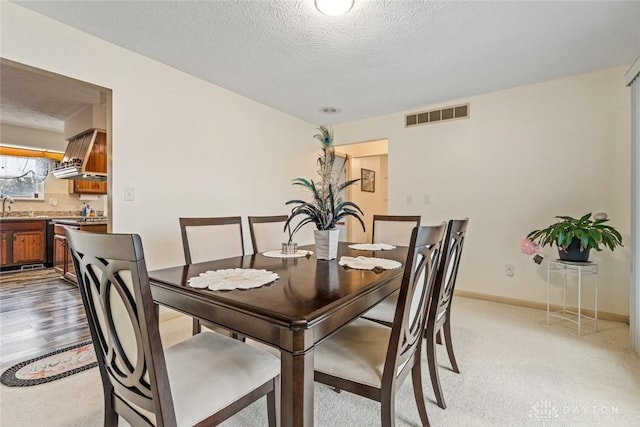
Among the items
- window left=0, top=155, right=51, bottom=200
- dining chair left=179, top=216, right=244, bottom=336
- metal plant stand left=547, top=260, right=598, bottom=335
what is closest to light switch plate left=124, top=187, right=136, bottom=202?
dining chair left=179, top=216, right=244, bottom=336

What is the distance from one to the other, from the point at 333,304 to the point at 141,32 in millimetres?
2513

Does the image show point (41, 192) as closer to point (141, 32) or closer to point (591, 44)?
point (141, 32)

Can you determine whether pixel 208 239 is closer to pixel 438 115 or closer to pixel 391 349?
pixel 391 349

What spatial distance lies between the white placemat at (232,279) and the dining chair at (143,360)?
0.26 meters

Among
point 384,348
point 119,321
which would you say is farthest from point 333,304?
point 119,321

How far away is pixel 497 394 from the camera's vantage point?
1642mm

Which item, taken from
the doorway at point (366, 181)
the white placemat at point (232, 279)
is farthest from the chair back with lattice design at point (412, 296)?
the doorway at point (366, 181)

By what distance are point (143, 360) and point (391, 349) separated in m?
0.80

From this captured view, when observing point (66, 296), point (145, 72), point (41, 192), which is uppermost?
point (145, 72)

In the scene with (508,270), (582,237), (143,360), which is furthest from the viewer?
(508,270)

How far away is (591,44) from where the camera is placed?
235 centimetres

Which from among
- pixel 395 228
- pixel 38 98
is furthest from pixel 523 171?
pixel 38 98

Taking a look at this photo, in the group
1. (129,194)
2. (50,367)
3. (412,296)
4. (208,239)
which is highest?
(129,194)

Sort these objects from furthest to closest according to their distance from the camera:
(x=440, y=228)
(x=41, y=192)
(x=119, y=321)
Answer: (x=41, y=192), (x=440, y=228), (x=119, y=321)
